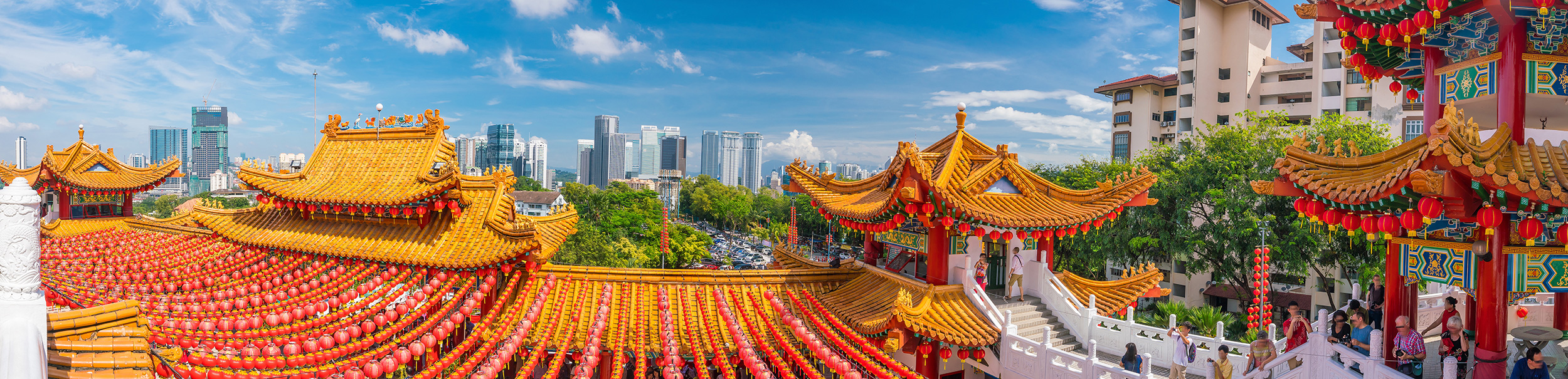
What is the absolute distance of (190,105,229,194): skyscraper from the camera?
71.2m

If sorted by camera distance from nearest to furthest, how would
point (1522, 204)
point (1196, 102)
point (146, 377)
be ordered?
point (146, 377) → point (1522, 204) → point (1196, 102)

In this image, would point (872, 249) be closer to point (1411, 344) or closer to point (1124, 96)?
point (1411, 344)

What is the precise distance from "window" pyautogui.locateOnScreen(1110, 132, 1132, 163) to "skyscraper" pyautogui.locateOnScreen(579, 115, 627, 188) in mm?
122769

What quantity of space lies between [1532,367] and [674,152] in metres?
173

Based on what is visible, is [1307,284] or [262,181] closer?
[262,181]

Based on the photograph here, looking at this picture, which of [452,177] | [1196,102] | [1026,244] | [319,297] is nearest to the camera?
[319,297]

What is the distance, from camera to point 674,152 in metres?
176

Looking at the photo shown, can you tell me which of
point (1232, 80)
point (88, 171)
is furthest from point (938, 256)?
point (1232, 80)

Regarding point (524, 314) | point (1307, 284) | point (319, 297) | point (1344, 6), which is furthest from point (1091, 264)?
point (319, 297)

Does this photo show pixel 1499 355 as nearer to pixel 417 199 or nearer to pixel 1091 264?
pixel 417 199

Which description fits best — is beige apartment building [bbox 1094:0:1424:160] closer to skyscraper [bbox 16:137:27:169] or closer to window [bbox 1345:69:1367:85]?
window [bbox 1345:69:1367:85]

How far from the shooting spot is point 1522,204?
5.88 meters

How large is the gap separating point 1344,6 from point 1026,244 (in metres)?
5.32

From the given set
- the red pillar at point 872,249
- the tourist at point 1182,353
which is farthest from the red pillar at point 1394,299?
the red pillar at point 872,249
